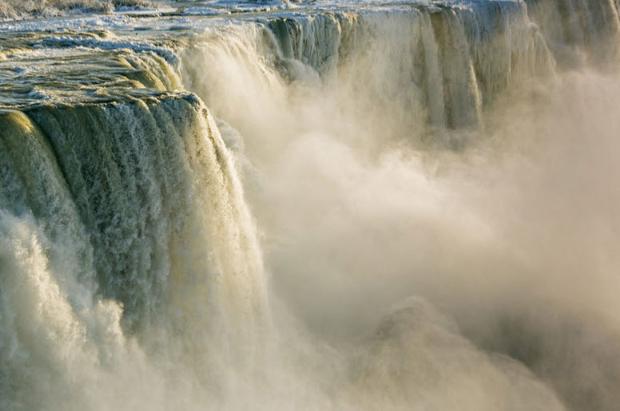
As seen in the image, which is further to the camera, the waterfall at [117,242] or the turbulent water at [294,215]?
the turbulent water at [294,215]

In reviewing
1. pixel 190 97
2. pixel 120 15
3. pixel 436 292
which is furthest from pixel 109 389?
pixel 120 15

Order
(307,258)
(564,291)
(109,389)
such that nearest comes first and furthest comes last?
(109,389) < (307,258) < (564,291)

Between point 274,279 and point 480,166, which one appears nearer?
point 274,279

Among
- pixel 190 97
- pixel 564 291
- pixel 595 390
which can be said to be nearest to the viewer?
pixel 190 97

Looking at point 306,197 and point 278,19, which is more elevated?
point 278,19

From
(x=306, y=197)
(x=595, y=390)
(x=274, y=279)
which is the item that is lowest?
(x=595, y=390)

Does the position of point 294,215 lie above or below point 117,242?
below

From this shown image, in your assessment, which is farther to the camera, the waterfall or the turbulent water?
the turbulent water

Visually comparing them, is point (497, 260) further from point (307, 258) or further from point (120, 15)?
point (120, 15)
